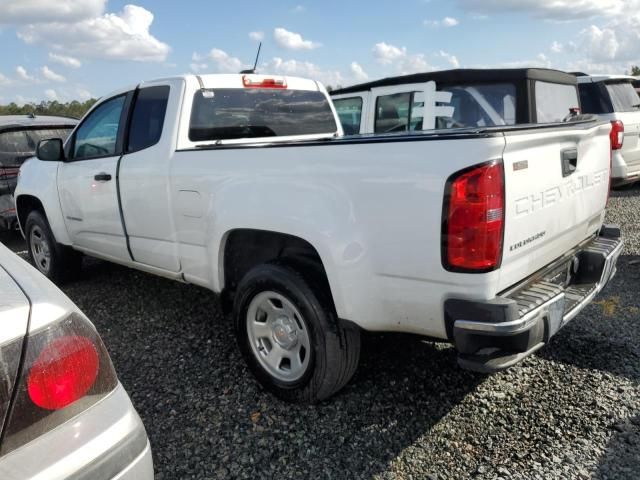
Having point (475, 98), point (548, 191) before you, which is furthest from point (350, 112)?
point (548, 191)

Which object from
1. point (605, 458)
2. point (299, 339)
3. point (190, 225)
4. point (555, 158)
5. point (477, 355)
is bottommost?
point (605, 458)

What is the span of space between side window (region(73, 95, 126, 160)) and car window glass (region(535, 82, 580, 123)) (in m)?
4.28

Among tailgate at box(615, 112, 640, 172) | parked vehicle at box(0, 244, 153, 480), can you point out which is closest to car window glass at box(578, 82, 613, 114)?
tailgate at box(615, 112, 640, 172)

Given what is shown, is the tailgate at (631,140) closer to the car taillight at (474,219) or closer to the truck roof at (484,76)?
the truck roof at (484,76)

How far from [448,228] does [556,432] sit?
50.9 inches

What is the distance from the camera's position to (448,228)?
212cm

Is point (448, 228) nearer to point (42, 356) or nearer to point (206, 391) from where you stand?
point (42, 356)

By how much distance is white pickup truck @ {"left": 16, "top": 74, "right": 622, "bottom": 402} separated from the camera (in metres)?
2.13

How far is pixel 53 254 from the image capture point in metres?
5.03

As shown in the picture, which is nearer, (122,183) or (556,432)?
(556,432)

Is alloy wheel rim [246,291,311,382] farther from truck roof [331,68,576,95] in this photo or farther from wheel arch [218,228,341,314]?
truck roof [331,68,576,95]

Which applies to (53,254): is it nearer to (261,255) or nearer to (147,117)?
(147,117)

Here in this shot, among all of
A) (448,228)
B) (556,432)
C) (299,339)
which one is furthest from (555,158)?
(299,339)

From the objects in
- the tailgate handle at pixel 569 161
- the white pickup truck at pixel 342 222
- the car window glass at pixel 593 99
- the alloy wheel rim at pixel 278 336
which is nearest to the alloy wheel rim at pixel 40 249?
the white pickup truck at pixel 342 222
